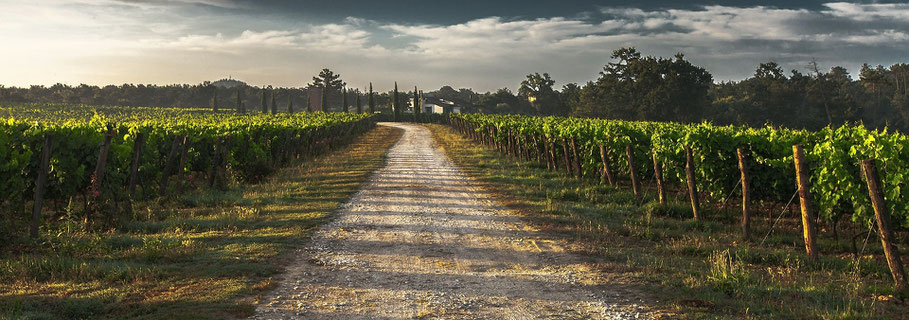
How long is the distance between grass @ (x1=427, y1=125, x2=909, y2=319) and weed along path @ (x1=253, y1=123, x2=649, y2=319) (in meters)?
0.66

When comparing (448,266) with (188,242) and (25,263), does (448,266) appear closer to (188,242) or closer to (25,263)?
(188,242)

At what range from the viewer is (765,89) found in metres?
70.9

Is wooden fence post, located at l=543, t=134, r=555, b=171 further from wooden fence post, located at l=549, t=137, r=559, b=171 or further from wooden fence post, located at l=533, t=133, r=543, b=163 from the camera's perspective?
wooden fence post, located at l=533, t=133, r=543, b=163

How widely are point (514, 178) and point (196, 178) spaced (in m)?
10.3

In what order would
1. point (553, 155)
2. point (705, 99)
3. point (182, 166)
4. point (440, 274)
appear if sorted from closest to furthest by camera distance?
point (440, 274) < point (182, 166) < point (553, 155) < point (705, 99)

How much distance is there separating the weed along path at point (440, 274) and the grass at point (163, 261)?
0.53m

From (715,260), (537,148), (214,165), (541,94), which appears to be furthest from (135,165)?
(541,94)

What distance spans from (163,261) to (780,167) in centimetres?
1137

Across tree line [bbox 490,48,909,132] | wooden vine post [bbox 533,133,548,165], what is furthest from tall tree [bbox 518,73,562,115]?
wooden vine post [bbox 533,133,548,165]

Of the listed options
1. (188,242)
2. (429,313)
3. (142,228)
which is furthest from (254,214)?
(429,313)

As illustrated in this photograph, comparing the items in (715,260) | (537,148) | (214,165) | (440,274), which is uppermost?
(214,165)

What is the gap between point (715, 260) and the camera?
8609mm

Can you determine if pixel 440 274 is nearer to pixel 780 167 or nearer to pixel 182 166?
pixel 780 167

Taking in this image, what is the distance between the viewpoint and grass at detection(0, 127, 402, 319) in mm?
6348
